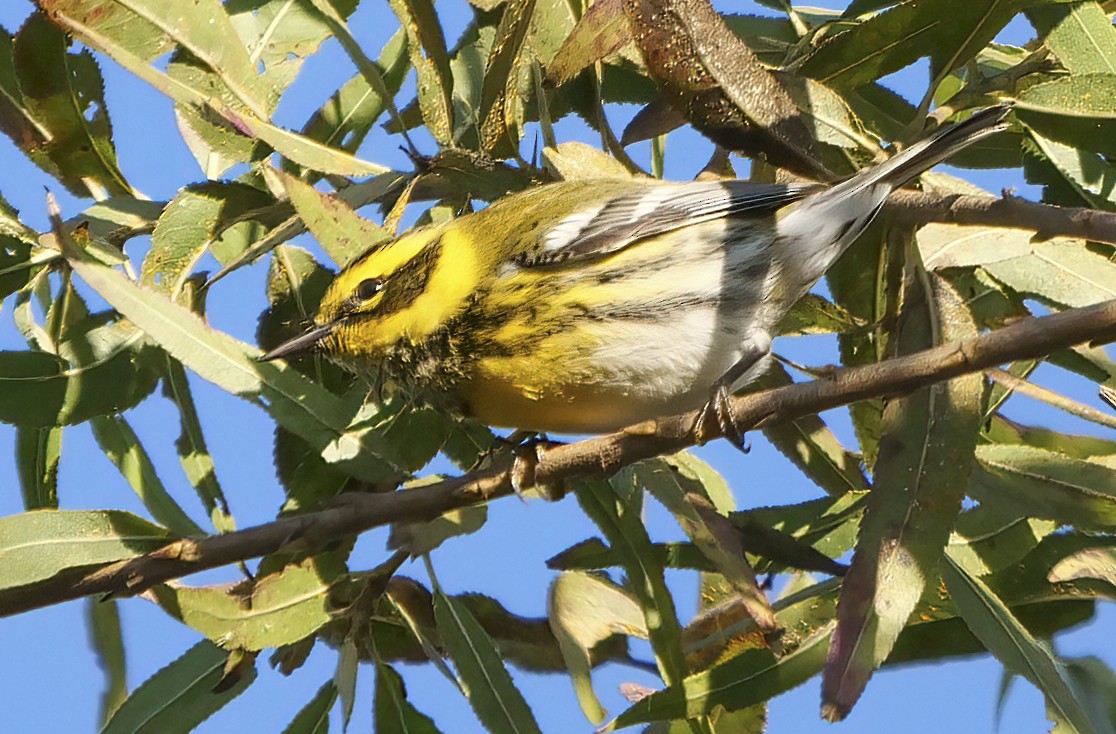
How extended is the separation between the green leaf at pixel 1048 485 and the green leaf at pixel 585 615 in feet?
2.79

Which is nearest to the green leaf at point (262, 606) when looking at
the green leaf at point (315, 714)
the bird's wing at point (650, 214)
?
the green leaf at point (315, 714)

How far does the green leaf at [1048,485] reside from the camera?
2.60 m

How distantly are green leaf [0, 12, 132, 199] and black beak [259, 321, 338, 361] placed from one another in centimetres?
68

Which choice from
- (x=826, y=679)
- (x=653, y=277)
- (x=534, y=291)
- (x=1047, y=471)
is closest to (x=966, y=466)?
(x=1047, y=471)

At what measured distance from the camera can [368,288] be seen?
2.87 m

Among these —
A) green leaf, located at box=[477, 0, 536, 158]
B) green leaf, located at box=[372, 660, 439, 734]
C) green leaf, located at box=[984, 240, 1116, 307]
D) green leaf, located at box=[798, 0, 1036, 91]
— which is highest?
green leaf, located at box=[477, 0, 536, 158]

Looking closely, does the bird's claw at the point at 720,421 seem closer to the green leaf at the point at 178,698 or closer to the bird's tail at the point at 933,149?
the bird's tail at the point at 933,149

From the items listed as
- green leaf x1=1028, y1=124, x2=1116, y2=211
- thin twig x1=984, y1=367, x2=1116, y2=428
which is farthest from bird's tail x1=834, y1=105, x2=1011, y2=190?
thin twig x1=984, y1=367, x2=1116, y2=428

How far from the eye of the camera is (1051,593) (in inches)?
115

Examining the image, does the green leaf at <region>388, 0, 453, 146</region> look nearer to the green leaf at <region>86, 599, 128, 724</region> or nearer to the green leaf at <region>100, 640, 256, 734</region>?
the green leaf at <region>100, 640, 256, 734</region>

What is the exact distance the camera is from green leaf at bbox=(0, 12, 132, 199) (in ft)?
9.57

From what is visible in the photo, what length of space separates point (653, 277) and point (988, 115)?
0.75 metres

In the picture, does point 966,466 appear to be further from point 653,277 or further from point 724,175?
point 724,175

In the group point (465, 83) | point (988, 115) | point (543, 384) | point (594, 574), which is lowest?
point (594, 574)
